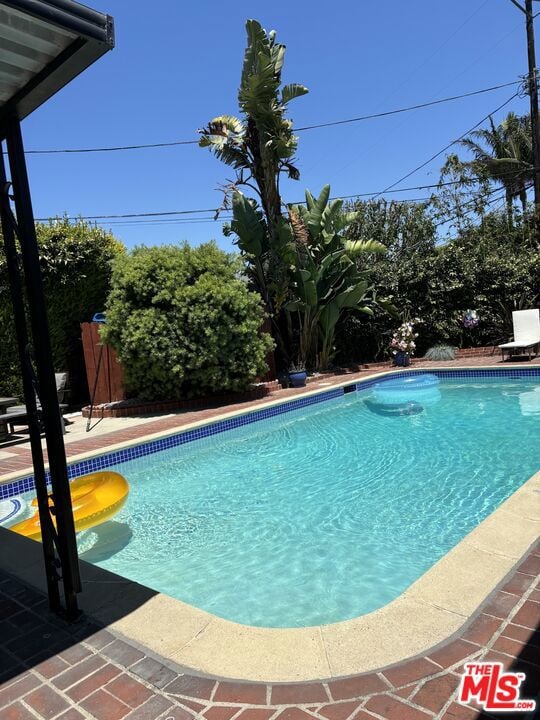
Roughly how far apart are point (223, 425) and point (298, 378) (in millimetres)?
3833

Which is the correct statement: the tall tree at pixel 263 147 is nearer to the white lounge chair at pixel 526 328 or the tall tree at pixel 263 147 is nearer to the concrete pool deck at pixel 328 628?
the white lounge chair at pixel 526 328

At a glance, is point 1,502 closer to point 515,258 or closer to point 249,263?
point 249,263

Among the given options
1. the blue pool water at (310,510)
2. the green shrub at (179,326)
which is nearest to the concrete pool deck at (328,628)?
the blue pool water at (310,510)

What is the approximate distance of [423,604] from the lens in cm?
241

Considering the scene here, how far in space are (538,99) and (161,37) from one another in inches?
564

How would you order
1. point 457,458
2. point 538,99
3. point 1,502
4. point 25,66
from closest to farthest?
point 25,66
point 1,502
point 457,458
point 538,99

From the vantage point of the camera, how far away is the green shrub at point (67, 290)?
Result: 9.95m

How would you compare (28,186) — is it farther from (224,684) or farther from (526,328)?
(526,328)

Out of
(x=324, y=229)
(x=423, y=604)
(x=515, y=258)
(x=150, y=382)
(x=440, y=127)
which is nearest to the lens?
(x=423, y=604)

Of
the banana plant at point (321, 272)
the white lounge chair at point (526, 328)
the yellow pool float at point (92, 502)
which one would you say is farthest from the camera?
the white lounge chair at point (526, 328)

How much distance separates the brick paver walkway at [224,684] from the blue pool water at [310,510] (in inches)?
47.6

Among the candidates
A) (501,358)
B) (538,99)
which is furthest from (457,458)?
(538,99)

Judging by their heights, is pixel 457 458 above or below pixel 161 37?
below

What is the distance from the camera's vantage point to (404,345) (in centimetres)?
1402
